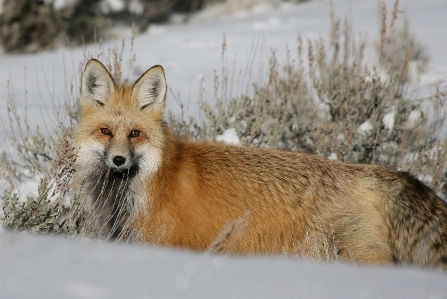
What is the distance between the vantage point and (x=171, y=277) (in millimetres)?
1737

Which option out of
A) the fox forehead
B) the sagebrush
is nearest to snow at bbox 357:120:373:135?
the sagebrush

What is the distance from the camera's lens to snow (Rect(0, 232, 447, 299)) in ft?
5.38

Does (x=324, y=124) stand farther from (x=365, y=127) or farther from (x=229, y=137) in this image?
(x=229, y=137)

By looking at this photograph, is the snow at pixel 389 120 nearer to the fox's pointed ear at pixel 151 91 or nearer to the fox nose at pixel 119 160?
the fox's pointed ear at pixel 151 91

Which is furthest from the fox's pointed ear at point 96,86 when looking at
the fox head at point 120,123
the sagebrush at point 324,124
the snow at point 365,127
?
the snow at point 365,127

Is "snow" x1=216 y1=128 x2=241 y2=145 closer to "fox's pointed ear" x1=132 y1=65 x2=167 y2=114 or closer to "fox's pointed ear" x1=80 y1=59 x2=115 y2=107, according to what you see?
"fox's pointed ear" x1=132 y1=65 x2=167 y2=114

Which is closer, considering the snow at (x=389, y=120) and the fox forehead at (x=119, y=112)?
the fox forehead at (x=119, y=112)

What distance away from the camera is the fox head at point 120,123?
3752 mm

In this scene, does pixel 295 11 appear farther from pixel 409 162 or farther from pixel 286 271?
→ pixel 286 271

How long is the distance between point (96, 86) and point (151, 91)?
1.38 ft

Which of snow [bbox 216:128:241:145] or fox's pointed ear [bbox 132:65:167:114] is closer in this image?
fox's pointed ear [bbox 132:65:167:114]

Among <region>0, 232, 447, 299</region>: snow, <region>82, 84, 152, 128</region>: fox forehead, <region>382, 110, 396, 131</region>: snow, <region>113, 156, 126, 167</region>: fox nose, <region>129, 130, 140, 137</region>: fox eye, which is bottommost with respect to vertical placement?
<region>382, 110, 396, 131</region>: snow

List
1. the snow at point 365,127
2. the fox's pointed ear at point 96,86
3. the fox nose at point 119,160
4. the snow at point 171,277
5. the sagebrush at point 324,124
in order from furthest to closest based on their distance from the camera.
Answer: the snow at point 365,127 → the sagebrush at point 324,124 → the fox's pointed ear at point 96,86 → the fox nose at point 119,160 → the snow at point 171,277

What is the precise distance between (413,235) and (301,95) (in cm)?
313
